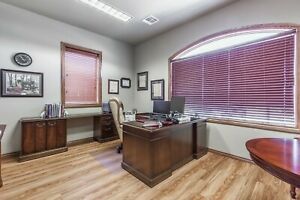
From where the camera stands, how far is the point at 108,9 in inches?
129

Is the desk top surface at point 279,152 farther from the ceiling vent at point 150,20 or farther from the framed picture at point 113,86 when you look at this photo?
the framed picture at point 113,86

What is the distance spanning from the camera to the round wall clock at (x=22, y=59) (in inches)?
125

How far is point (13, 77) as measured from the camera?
3158 mm

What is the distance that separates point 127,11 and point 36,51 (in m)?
2.12

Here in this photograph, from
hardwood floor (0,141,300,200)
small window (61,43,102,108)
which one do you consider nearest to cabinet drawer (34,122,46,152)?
hardwood floor (0,141,300,200)

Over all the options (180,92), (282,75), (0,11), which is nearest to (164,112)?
(180,92)

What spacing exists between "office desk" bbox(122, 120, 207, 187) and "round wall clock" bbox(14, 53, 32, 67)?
249 cm

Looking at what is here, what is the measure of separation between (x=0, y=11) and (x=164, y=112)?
3.71 metres

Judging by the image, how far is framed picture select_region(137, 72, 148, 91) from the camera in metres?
5.02

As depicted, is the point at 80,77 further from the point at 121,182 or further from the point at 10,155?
the point at 121,182

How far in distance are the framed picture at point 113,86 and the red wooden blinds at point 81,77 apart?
366 millimetres

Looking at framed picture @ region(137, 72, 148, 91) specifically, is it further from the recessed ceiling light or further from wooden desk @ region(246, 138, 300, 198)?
wooden desk @ region(246, 138, 300, 198)

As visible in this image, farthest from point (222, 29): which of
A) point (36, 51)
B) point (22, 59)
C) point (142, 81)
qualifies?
point (22, 59)

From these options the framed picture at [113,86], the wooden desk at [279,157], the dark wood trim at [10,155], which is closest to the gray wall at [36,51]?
the dark wood trim at [10,155]
